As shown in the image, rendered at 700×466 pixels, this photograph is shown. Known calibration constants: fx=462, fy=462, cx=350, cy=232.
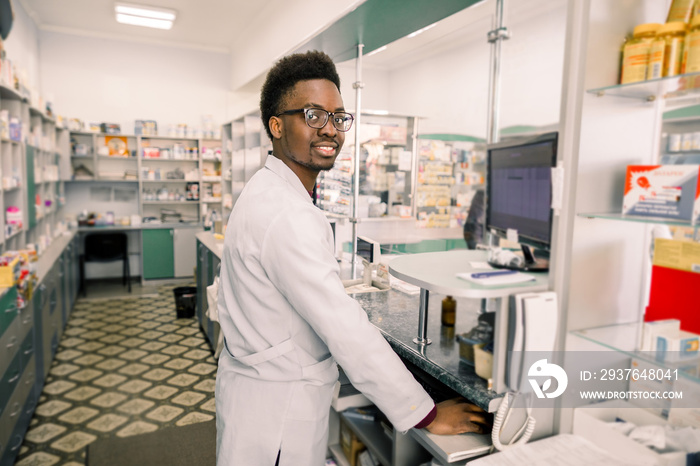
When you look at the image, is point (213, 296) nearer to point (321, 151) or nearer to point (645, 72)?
point (321, 151)

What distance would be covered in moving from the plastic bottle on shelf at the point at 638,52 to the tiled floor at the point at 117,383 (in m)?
3.22

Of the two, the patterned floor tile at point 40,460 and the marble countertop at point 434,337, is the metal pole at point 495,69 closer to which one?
the marble countertop at point 434,337

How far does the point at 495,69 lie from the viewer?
6.31ft

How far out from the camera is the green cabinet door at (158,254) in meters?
7.25

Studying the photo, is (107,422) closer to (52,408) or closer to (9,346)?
(52,408)

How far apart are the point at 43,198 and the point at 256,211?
524 centimetres

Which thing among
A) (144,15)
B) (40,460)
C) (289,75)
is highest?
(144,15)

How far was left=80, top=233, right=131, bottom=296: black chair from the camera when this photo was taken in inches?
268

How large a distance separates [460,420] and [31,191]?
459 centimetres

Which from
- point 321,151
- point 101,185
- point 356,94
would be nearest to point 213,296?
point 356,94

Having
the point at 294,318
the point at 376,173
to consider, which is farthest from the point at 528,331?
the point at 376,173

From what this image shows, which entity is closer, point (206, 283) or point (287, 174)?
point (287, 174)

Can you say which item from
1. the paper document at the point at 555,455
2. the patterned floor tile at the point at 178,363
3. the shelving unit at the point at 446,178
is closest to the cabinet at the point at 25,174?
the patterned floor tile at the point at 178,363

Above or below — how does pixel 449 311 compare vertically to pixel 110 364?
above
